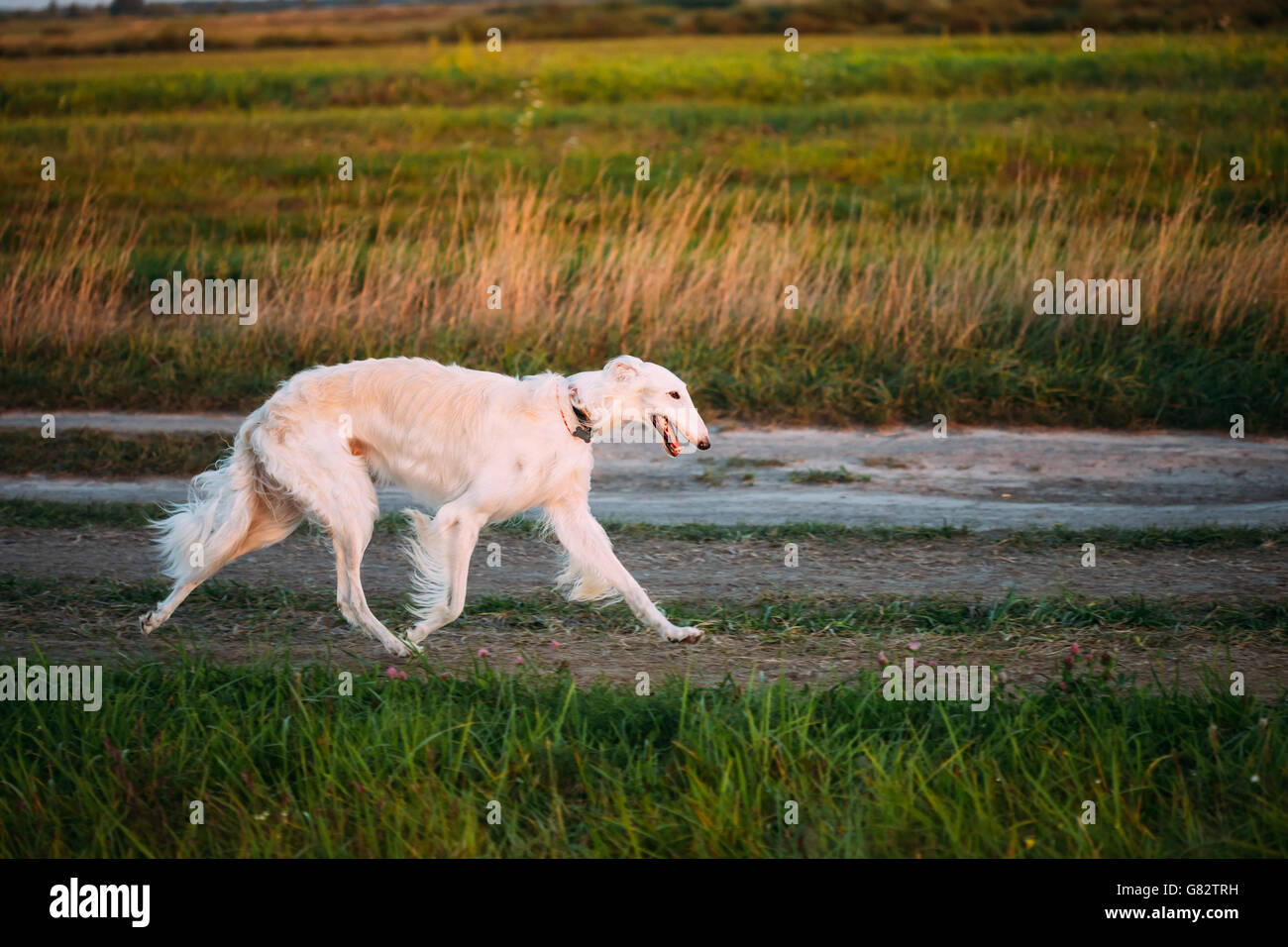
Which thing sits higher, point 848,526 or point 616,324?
point 616,324

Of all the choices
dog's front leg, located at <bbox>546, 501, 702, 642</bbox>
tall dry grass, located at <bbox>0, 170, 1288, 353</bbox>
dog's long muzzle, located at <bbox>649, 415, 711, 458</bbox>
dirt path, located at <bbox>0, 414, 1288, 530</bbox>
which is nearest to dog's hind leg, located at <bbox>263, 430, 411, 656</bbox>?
dog's front leg, located at <bbox>546, 501, 702, 642</bbox>

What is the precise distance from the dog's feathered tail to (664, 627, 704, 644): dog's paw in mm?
1912

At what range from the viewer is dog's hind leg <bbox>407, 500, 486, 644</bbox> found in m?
5.37

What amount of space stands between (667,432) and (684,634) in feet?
2.98

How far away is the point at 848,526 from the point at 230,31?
31.8 meters

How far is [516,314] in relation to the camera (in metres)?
11.2

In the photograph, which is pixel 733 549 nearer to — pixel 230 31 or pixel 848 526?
pixel 848 526

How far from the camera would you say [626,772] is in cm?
429

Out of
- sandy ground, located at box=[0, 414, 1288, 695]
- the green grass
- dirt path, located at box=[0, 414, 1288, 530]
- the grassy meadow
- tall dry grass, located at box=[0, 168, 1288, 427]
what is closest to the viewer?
the green grass

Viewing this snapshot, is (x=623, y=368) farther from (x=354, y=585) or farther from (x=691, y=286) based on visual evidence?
(x=691, y=286)

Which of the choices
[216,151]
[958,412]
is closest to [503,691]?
[958,412]

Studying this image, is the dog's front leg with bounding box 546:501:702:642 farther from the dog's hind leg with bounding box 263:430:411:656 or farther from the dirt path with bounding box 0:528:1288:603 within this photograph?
the dog's hind leg with bounding box 263:430:411:656

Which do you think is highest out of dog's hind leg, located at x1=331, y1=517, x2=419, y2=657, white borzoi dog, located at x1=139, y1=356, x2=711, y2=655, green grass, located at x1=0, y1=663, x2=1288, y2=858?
white borzoi dog, located at x1=139, y1=356, x2=711, y2=655
